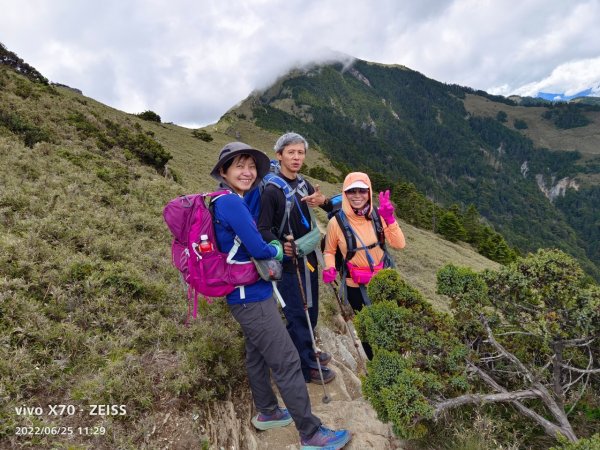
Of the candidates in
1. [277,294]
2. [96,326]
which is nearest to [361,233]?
[277,294]

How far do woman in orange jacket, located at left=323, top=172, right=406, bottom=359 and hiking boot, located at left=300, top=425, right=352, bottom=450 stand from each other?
1.30m

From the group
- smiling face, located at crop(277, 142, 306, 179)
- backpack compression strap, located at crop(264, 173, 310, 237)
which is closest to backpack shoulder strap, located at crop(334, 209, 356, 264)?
backpack compression strap, located at crop(264, 173, 310, 237)

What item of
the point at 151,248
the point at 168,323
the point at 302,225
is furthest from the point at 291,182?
the point at 151,248

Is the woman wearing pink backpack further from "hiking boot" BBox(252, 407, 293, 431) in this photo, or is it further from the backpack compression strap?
the backpack compression strap

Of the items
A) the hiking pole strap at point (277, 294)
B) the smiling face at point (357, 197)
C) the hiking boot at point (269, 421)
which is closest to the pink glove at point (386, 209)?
the smiling face at point (357, 197)

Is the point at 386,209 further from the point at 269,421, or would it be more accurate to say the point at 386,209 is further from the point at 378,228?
the point at 269,421

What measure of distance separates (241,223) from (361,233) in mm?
2036

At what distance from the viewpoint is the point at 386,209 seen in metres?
4.41

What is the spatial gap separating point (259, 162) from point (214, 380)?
260 cm

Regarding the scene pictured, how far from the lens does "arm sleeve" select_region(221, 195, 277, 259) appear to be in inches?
114

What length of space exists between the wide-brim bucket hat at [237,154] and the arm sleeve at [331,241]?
4.69 ft

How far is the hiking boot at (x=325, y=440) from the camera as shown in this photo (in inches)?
126

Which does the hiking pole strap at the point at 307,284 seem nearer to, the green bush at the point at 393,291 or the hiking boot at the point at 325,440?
the green bush at the point at 393,291
